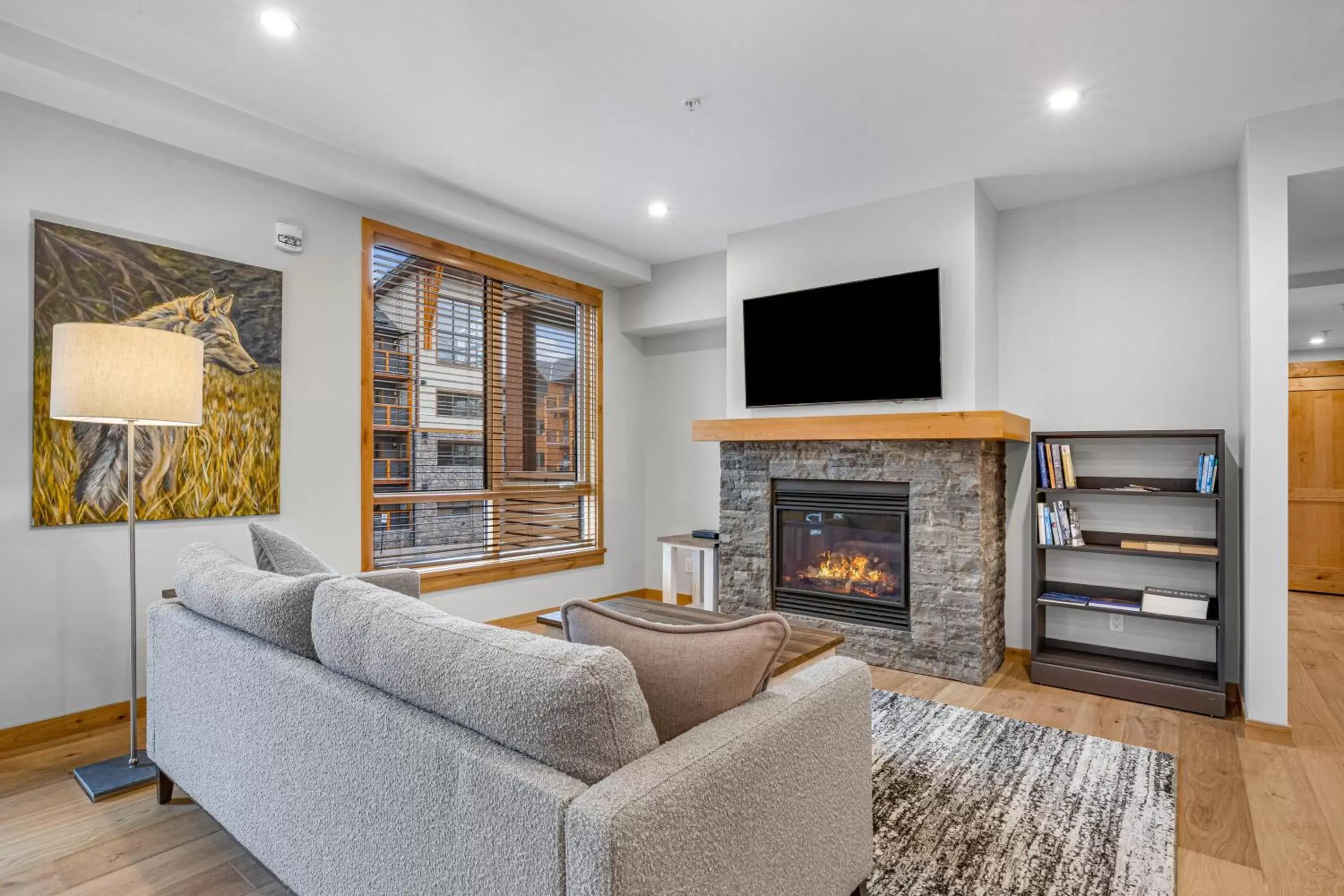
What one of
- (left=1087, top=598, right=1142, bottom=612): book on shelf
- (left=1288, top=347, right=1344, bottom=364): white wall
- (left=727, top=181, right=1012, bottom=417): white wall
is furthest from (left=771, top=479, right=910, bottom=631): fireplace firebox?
(left=1288, top=347, right=1344, bottom=364): white wall

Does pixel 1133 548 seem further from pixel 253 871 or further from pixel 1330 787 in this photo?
pixel 253 871

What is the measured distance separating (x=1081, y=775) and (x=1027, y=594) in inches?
61.4

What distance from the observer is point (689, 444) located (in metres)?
5.35

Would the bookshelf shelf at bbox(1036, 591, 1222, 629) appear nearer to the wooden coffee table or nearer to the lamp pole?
the wooden coffee table

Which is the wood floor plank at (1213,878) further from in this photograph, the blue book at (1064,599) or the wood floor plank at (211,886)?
the wood floor plank at (211,886)

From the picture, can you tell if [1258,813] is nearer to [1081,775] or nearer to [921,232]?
[1081,775]

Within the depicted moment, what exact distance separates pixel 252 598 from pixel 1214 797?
3097 millimetres

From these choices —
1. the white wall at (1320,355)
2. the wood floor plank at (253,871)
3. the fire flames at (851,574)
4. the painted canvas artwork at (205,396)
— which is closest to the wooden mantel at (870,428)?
the fire flames at (851,574)

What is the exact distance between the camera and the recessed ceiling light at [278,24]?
2242mm

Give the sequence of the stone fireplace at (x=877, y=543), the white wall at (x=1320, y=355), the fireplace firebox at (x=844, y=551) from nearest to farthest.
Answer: the stone fireplace at (x=877, y=543) → the fireplace firebox at (x=844, y=551) → the white wall at (x=1320, y=355)

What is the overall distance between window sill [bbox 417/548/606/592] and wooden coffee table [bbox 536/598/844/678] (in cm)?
135

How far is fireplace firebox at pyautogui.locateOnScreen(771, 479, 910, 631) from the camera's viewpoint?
376cm

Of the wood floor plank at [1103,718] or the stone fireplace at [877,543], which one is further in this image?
the stone fireplace at [877,543]

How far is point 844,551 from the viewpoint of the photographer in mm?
4016
